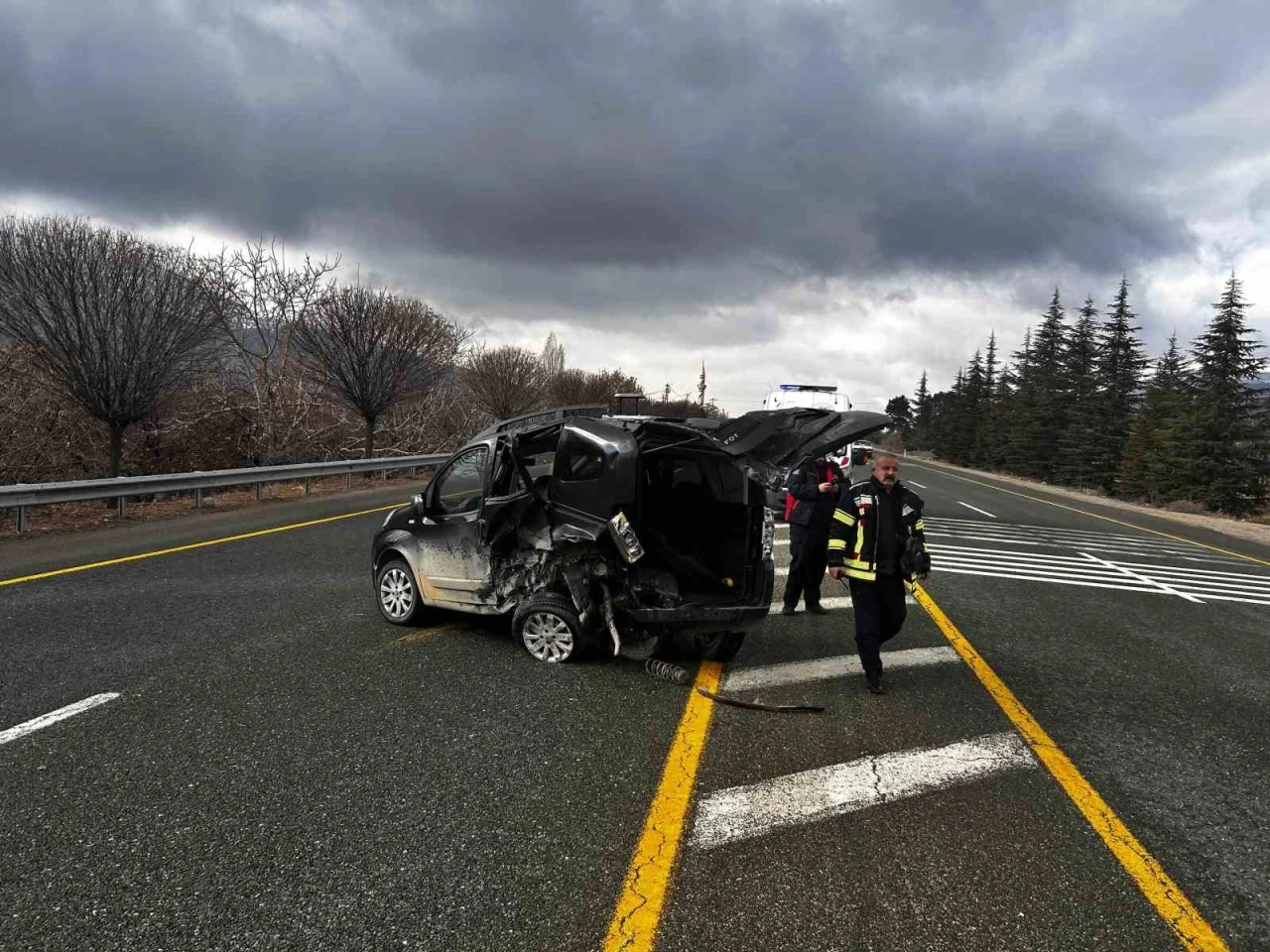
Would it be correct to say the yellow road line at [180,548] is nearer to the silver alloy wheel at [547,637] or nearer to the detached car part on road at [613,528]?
the detached car part on road at [613,528]

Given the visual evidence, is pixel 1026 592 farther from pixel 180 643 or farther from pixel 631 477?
pixel 180 643

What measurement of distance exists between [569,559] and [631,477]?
829 mm

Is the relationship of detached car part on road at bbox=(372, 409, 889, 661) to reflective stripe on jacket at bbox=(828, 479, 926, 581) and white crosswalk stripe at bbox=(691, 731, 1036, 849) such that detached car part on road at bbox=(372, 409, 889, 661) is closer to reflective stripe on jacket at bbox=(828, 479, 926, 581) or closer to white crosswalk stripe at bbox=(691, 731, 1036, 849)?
reflective stripe on jacket at bbox=(828, 479, 926, 581)

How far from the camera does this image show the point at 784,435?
15.4 ft

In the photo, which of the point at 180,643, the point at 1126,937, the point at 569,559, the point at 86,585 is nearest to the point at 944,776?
the point at 1126,937

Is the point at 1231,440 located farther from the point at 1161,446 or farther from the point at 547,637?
the point at 547,637

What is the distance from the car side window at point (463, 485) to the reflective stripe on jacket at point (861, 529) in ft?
8.89

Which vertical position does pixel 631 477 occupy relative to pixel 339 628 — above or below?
above

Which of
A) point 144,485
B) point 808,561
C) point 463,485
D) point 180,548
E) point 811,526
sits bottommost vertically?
point 180,548

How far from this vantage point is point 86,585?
711cm

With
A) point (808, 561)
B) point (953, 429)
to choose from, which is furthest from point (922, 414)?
point (808, 561)

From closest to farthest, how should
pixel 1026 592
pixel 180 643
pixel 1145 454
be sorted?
pixel 180 643
pixel 1026 592
pixel 1145 454

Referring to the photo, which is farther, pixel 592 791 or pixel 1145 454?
pixel 1145 454

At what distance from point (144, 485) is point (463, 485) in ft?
33.0
